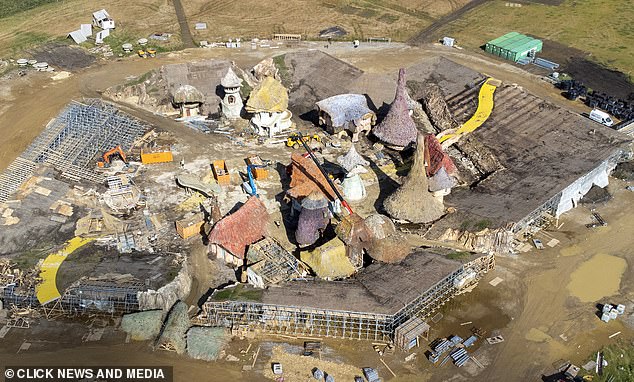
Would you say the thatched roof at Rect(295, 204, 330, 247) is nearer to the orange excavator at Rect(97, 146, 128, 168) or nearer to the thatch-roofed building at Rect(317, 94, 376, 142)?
the thatch-roofed building at Rect(317, 94, 376, 142)

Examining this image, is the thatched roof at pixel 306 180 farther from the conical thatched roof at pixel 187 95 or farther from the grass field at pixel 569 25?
the grass field at pixel 569 25

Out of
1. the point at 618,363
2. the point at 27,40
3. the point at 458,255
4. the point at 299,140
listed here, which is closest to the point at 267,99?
the point at 299,140

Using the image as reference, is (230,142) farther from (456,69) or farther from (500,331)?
(500,331)

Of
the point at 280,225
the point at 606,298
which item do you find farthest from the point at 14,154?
the point at 606,298

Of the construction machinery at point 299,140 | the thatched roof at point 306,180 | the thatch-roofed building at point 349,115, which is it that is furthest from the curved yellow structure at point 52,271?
the thatch-roofed building at point 349,115

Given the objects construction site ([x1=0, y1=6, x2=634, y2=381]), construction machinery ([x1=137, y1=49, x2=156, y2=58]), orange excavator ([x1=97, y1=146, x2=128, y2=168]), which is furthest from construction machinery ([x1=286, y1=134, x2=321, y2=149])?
construction machinery ([x1=137, y1=49, x2=156, y2=58])

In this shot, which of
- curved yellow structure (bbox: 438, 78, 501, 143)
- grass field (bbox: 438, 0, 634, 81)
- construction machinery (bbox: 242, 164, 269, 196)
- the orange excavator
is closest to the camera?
construction machinery (bbox: 242, 164, 269, 196)

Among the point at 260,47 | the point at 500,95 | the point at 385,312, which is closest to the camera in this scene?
the point at 385,312
